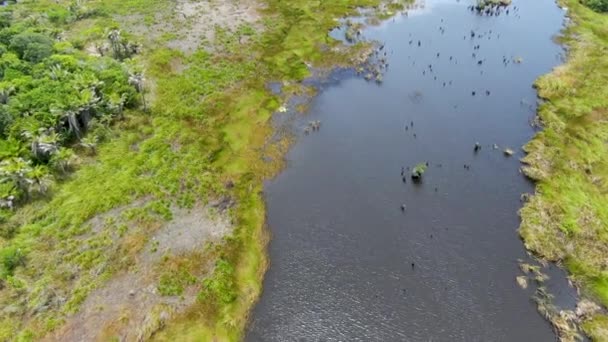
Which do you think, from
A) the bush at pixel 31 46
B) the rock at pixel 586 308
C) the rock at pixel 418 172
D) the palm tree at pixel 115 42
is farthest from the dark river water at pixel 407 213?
the bush at pixel 31 46

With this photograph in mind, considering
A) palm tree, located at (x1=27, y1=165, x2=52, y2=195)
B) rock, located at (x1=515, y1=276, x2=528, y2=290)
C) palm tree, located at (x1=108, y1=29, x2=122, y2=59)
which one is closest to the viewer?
rock, located at (x1=515, y1=276, x2=528, y2=290)

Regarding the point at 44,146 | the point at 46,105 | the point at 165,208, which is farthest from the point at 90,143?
the point at 165,208

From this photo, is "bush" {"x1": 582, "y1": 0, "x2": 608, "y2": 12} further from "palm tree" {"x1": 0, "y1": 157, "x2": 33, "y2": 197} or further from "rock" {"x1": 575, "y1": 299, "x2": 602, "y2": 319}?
"palm tree" {"x1": 0, "y1": 157, "x2": 33, "y2": 197}

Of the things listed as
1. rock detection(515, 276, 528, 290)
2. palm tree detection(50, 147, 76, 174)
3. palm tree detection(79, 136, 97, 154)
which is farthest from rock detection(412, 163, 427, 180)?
palm tree detection(50, 147, 76, 174)

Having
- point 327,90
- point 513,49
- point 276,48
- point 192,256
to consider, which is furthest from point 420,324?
point 513,49

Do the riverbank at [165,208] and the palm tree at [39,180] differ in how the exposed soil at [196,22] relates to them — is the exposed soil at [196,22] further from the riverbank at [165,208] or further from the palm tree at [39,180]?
the palm tree at [39,180]

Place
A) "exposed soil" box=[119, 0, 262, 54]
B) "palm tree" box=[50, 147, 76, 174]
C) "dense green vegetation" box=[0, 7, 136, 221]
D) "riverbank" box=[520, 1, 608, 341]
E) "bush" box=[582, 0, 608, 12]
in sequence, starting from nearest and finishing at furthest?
1. "riverbank" box=[520, 1, 608, 341]
2. "dense green vegetation" box=[0, 7, 136, 221]
3. "palm tree" box=[50, 147, 76, 174]
4. "exposed soil" box=[119, 0, 262, 54]
5. "bush" box=[582, 0, 608, 12]
